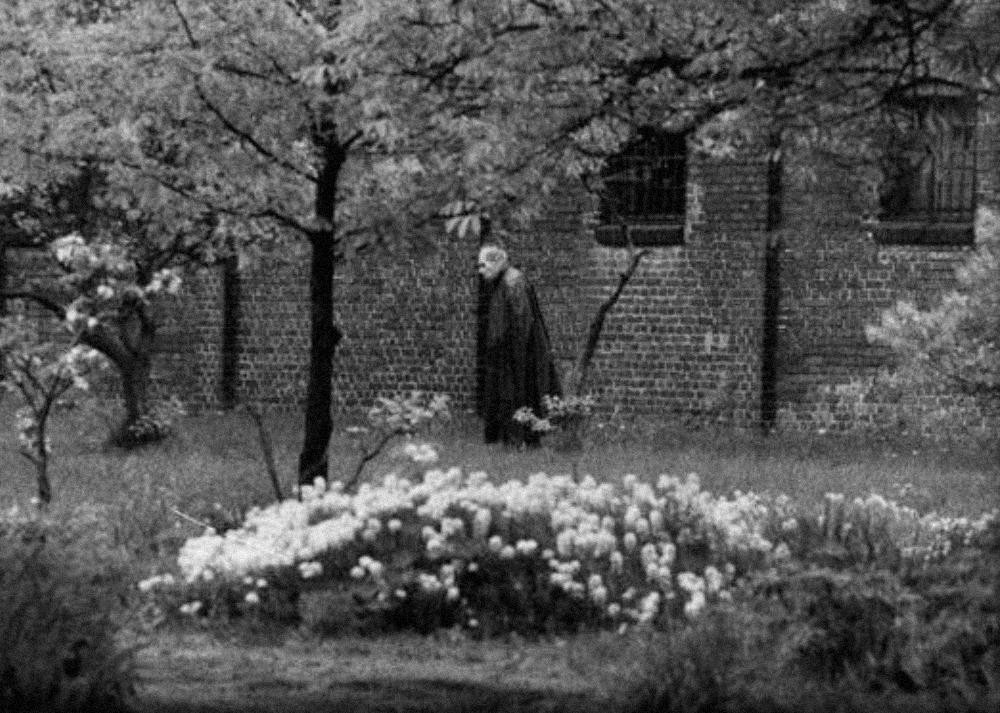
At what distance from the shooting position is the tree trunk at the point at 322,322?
15.0 meters

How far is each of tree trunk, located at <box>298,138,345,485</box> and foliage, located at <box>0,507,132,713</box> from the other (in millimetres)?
6375

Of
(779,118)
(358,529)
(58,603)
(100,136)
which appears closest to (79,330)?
(100,136)

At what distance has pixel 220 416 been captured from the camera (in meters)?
32.3

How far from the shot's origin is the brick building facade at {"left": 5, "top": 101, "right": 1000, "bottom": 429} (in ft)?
94.8

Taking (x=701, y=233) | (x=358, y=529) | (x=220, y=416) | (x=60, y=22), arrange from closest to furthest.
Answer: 1. (x=358, y=529)
2. (x=60, y=22)
3. (x=701, y=233)
4. (x=220, y=416)

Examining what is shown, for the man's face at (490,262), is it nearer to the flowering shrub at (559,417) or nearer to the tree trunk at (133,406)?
the flowering shrub at (559,417)

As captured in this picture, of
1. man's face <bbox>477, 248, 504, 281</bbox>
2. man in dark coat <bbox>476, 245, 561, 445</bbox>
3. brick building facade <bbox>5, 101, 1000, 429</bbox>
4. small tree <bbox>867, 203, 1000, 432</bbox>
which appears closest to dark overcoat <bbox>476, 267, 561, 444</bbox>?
man in dark coat <bbox>476, 245, 561, 445</bbox>

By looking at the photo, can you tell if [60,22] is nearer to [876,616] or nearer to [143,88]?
[143,88]

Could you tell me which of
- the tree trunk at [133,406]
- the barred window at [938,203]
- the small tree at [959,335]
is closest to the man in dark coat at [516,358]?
the tree trunk at [133,406]

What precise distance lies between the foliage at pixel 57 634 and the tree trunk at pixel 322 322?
6.37 meters

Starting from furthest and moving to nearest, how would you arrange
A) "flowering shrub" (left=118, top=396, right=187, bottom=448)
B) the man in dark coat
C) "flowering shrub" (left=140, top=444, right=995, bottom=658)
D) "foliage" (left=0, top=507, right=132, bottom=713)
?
1. "flowering shrub" (left=118, top=396, right=187, bottom=448)
2. the man in dark coat
3. "flowering shrub" (left=140, top=444, right=995, bottom=658)
4. "foliage" (left=0, top=507, right=132, bottom=713)

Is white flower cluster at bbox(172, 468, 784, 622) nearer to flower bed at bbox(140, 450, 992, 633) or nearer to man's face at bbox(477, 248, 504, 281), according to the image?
flower bed at bbox(140, 450, 992, 633)

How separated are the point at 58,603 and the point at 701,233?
74.5ft

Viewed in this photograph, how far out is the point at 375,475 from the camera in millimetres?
17422
